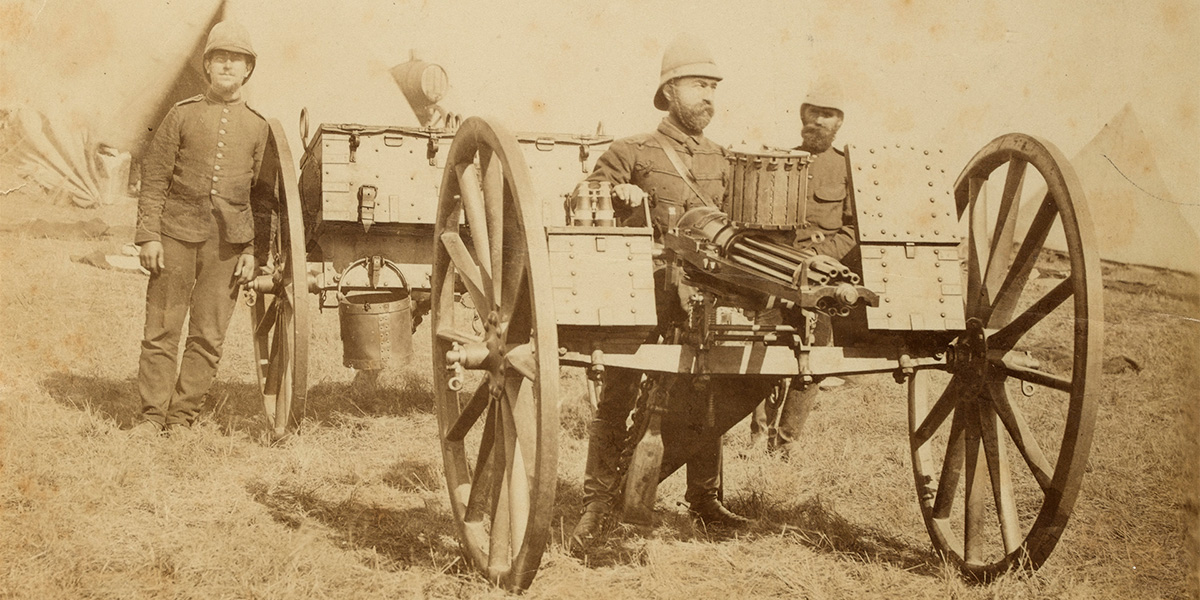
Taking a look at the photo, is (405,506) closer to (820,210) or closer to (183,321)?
(183,321)

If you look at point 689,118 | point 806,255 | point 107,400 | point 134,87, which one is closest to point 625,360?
point 806,255

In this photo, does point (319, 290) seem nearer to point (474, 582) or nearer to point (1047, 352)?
point (474, 582)

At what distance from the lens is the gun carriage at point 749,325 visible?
3.41 meters

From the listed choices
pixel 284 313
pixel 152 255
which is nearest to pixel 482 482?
pixel 284 313

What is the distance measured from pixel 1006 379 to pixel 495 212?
2023 millimetres

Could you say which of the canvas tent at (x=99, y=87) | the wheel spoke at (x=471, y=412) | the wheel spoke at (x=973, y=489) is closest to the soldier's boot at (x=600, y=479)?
Answer: the wheel spoke at (x=471, y=412)

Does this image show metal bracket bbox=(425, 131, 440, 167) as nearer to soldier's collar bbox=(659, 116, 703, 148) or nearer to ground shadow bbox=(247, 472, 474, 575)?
soldier's collar bbox=(659, 116, 703, 148)

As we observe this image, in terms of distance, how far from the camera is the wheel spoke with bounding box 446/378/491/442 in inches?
154

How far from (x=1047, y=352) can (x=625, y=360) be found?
5.89 meters

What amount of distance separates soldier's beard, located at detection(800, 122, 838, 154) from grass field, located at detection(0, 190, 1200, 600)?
5.41 feet

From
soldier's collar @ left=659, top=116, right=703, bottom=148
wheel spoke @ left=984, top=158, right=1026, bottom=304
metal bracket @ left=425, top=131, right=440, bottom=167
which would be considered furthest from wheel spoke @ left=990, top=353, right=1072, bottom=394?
metal bracket @ left=425, top=131, right=440, bottom=167

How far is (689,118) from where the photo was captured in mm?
4797

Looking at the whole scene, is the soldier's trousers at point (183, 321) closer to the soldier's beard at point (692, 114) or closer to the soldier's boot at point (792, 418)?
the soldier's beard at point (692, 114)

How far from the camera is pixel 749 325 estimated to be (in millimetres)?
3984
